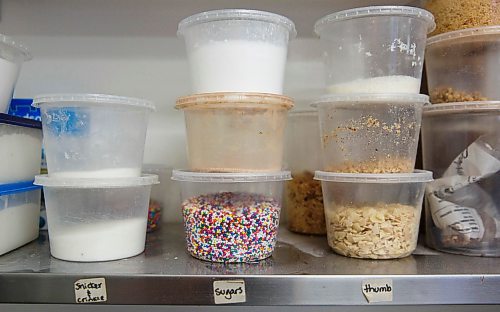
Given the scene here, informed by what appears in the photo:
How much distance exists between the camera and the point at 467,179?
3.00ft

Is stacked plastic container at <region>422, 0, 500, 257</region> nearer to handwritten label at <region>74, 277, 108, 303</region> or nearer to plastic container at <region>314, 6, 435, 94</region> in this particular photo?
plastic container at <region>314, 6, 435, 94</region>

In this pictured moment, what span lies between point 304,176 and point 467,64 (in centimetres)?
45

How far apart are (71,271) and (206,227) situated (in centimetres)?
25

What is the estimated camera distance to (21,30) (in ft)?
4.01

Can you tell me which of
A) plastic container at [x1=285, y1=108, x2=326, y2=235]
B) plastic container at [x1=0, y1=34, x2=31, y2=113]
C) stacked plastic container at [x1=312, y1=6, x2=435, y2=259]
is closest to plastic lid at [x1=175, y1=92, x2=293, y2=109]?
stacked plastic container at [x1=312, y1=6, x2=435, y2=259]

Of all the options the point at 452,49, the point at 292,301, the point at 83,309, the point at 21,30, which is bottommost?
the point at 83,309

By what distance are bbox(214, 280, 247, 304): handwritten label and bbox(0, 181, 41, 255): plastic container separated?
1.53 feet

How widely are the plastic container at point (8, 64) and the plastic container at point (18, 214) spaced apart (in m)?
0.17

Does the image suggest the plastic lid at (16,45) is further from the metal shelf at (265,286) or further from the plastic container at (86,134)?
the metal shelf at (265,286)

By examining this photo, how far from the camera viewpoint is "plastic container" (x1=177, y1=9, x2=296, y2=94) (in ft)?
2.84

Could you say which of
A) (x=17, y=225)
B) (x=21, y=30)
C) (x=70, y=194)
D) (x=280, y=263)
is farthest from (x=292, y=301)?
(x=21, y=30)

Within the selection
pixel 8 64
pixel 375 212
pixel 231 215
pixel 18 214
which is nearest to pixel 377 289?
pixel 375 212

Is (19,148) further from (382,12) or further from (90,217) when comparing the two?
(382,12)

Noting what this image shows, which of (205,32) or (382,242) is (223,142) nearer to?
(205,32)
